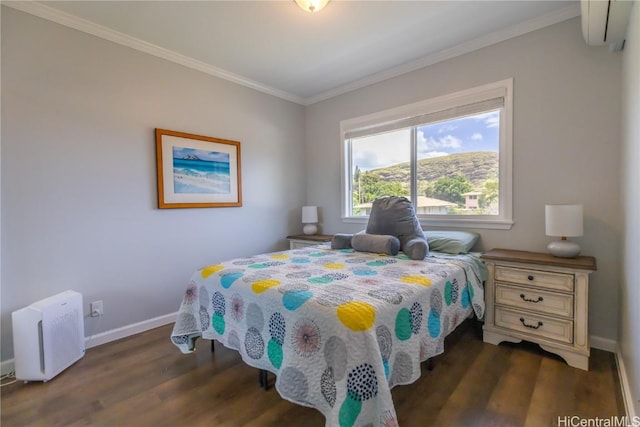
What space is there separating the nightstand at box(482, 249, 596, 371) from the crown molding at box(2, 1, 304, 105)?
3.08 meters

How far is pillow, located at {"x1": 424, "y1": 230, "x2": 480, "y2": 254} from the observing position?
2.41 metres

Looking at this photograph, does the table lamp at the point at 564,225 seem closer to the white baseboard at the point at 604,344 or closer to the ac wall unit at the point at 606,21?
the white baseboard at the point at 604,344

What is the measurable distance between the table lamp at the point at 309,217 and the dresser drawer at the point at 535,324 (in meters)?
2.24

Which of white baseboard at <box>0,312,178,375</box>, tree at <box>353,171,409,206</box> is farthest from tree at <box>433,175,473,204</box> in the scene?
white baseboard at <box>0,312,178,375</box>

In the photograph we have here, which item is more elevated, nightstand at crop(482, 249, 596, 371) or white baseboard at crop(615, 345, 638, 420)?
nightstand at crop(482, 249, 596, 371)

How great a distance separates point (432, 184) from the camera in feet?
9.98

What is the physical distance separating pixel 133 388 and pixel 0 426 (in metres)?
0.57

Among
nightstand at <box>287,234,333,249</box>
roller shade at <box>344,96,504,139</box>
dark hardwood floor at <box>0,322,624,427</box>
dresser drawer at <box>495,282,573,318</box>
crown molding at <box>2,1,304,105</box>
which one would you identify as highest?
crown molding at <box>2,1,304,105</box>

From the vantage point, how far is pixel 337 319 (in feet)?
4.04

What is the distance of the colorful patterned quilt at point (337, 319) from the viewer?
1.17 meters

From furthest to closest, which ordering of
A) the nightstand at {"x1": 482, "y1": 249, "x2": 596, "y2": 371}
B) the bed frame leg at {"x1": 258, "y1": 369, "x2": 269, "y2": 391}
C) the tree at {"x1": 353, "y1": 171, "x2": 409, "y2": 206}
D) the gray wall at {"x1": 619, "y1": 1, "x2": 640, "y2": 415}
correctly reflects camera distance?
1. the tree at {"x1": 353, "y1": 171, "x2": 409, "y2": 206}
2. the nightstand at {"x1": 482, "y1": 249, "x2": 596, "y2": 371}
3. the bed frame leg at {"x1": 258, "y1": 369, "x2": 269, "y2": 391}
4. the gray wall at {"x1": 619, "y1": 1, "x2": 640, "y2": 415}

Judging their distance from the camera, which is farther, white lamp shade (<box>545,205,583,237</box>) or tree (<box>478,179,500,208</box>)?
tree (<box>478,179,500,208</box>)

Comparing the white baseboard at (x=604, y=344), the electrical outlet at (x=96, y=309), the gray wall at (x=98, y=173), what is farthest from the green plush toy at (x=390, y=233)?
the electrical outlet at (x=96, y=309)

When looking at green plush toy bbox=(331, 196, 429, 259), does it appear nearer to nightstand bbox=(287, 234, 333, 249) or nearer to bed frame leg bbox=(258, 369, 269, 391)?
nightstand bbox=(287, 234, 333, 249)
